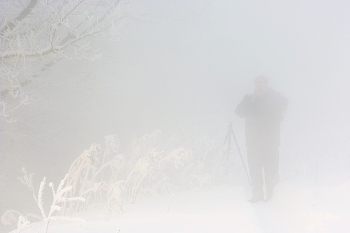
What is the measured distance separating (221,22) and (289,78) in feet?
51.5

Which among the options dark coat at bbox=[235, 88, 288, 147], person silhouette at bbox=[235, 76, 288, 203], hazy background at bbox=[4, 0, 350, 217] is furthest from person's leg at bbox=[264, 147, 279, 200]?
hazy background at bbox=[4, 0, 350, 217]

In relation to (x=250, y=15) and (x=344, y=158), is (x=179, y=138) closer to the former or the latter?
(x=344, y=158)

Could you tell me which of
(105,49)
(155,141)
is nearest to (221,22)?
(105,49)

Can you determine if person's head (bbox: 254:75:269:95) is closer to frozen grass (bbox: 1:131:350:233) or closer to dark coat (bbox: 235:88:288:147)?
dark coat (bbox: 235:88:288:147)

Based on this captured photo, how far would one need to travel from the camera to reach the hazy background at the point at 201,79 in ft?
18.4

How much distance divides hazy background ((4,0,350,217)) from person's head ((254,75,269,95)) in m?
2.02

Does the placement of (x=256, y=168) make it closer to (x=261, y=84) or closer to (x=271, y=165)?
(x=271, y=165)

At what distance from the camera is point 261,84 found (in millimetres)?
4059

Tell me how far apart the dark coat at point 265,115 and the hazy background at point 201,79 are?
1771mm

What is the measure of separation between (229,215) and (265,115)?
219cm

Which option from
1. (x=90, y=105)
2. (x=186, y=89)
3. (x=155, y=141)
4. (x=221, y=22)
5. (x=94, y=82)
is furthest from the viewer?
(x=221, y=22)

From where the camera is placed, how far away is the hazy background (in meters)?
5.60

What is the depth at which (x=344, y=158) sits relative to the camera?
547 centimetres

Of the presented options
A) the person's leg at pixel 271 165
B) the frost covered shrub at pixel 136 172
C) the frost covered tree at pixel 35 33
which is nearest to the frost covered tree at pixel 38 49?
the frost covered tree at pixel 35 33
